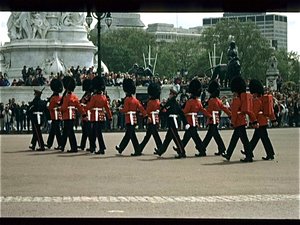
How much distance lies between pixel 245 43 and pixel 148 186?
79.6 m

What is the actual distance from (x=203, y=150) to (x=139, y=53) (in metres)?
75.6

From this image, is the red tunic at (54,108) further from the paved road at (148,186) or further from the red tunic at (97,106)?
the paved road at (148,186)

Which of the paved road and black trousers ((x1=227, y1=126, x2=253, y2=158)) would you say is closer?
the paved road

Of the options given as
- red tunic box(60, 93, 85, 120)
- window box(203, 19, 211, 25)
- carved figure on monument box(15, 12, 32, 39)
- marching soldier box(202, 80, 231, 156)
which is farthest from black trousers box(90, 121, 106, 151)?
window box(203, 19, 211, 25)

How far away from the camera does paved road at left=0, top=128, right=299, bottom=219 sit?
880 centimetres

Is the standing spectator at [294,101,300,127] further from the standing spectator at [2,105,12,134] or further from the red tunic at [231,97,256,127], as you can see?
the red tunic at [231,97,256,127]

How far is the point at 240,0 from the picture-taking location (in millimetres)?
5820

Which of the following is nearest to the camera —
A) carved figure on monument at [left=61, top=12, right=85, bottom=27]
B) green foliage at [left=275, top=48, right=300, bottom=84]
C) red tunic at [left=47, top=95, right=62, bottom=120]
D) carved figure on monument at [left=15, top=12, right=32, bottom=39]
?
red tunic at [left=47, top=95, right=62, bottom=120]

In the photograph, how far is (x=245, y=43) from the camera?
295ft

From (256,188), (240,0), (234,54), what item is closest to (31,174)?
(256,188)

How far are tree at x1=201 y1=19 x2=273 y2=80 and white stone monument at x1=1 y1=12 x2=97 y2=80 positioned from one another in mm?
43675

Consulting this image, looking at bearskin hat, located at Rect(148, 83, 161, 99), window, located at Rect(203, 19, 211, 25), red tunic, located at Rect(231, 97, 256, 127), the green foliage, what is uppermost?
window, located at Rect(203, 19, 211, 25)

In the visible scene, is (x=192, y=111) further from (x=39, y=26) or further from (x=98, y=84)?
(x=39, y=26)
